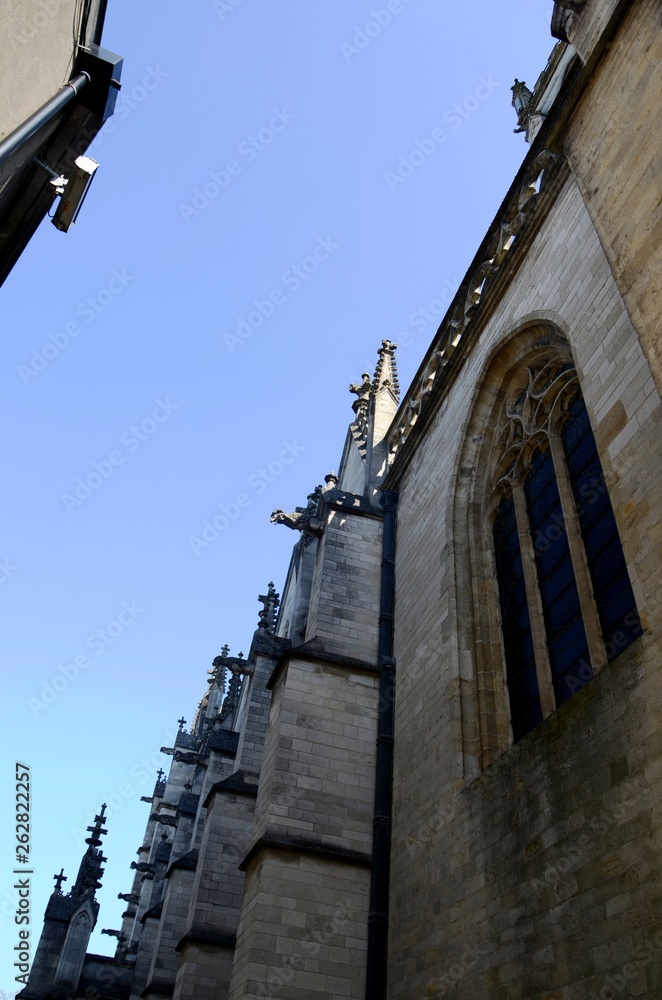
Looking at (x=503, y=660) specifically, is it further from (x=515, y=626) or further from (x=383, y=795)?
(x=383, y=795)

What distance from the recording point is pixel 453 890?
6.62 metres

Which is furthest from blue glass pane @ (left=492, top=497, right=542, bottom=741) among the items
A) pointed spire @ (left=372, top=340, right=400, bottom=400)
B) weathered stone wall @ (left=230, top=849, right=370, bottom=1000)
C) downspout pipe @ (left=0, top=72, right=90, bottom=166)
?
pointed spire @ (left=372, top=340, right=400, bottom=400)

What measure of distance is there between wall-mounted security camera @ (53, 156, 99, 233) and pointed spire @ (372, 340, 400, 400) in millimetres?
9108

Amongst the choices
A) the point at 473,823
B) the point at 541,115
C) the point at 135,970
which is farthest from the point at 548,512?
the point at 135,970

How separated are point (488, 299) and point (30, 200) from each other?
5652mm

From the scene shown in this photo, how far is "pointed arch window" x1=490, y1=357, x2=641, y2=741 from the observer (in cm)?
624

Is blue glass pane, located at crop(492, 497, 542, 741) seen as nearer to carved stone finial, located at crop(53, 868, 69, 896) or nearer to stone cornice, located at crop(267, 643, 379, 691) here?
stone cornice, located at crop(267, 643, 379, 691)

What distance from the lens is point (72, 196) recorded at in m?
6.69

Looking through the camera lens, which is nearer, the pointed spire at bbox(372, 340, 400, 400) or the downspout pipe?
the downspout pipe

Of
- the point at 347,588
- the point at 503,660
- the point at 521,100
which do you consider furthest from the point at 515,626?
the point at 521,100

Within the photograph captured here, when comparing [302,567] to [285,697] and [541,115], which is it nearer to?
[285,697]

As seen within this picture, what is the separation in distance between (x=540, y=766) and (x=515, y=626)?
2085 millimetres

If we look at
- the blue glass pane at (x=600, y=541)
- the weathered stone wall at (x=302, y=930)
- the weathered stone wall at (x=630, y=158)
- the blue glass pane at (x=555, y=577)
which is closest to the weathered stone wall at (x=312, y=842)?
the weathered stone wall at (x=302, y=930)

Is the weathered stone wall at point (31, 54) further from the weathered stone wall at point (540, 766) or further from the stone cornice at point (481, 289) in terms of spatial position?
the weathered stone wall at point (540, 766)
